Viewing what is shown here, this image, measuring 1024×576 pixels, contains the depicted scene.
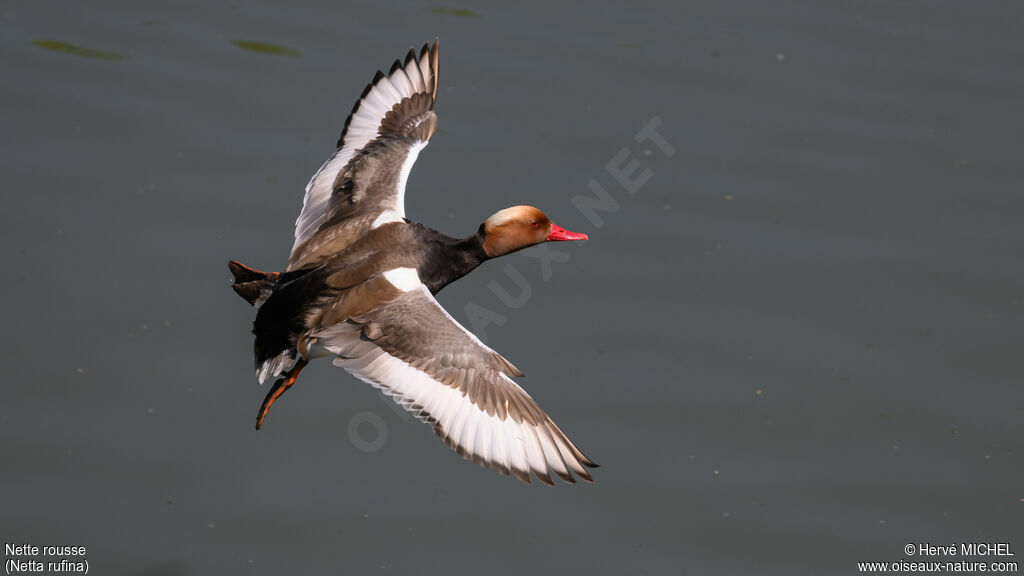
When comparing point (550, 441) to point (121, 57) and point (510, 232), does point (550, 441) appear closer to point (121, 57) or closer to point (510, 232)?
point (510, 232)

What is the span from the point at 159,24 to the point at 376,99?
10.8ft

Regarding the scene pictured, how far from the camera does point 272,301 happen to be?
16.2 ft

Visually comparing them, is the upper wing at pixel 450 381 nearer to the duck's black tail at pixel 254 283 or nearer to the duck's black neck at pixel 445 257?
the duck's black neck at pixel 445 257

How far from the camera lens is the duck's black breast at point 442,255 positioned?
5.07 m

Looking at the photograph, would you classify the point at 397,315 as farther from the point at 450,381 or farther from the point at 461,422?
the point at 461,422

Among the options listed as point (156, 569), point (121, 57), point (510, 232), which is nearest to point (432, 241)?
point (510, 232)

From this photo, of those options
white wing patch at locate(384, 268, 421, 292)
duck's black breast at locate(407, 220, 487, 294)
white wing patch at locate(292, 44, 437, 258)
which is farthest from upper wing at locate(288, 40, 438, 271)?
white wing patch at locate(384, 268, 421, 292)

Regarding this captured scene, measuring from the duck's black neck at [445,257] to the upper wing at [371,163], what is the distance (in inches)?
11.3

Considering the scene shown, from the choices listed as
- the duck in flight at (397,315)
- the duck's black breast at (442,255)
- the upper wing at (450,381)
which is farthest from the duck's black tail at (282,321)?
the duck's black breast at (442,255)

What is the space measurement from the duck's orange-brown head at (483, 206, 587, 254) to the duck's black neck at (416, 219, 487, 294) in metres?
0.05

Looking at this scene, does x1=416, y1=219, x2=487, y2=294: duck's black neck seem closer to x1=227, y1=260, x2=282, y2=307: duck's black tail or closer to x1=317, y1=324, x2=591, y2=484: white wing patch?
x1=317, y1=324, x2=591, y2=484: white wing patch

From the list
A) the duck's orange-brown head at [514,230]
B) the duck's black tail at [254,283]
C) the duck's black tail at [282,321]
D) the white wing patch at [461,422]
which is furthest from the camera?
the duck's orange-brown head at [514,230]

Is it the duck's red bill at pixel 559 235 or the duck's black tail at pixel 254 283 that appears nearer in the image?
the duck's black tail at pixel 254 283

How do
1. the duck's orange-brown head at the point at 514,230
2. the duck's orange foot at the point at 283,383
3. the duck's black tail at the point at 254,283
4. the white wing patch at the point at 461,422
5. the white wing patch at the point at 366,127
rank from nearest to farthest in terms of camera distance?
the white wing patch at the point at 461,422 → the duck's orange foot at the point at 283,383 → the duck's black tail at the point at 254,283 → the duck's orange-brown head at the point at 514,230 → the white wing patch at the point at 366,127
